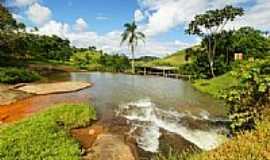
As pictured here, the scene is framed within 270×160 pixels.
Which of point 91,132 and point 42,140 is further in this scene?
point 91,132

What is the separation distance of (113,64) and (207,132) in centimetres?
5427

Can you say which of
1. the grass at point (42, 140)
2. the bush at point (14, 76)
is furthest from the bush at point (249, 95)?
the bush at point (14, 76)

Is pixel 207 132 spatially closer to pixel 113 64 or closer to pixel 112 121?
pixel 112 121

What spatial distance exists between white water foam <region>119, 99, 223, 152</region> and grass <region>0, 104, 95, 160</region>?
9.27ft

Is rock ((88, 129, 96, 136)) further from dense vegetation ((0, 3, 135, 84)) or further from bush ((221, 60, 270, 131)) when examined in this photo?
dense vegetation ((0, 3, 135, 84))

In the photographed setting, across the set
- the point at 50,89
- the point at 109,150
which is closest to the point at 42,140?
the point at 109,150

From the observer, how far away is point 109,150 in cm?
1099

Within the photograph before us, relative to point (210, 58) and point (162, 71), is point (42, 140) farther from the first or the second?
point (162, 71)

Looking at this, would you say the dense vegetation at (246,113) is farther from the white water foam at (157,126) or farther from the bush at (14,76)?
the bush at (14,76)

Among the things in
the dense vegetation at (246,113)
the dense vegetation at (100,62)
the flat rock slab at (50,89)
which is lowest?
the flat rock slab at (50,89)

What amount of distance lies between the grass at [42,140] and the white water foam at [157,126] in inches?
111

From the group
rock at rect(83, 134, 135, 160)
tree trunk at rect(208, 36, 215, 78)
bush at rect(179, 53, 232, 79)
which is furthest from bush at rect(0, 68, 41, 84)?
tree trunk at rect(208, 36, 215, 78)

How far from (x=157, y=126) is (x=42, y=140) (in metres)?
6.11

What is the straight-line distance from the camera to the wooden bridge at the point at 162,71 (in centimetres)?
5034
